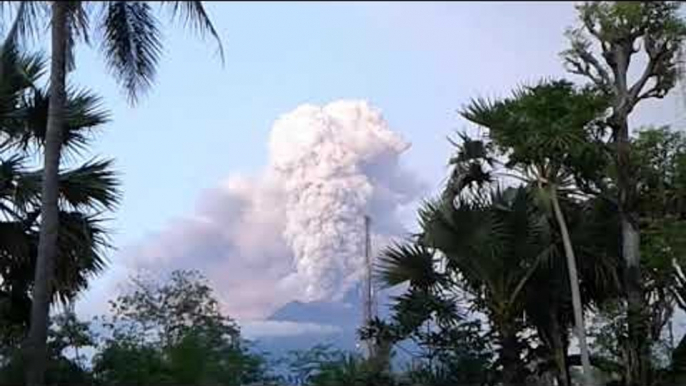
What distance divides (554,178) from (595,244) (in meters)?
Answer: 1.47

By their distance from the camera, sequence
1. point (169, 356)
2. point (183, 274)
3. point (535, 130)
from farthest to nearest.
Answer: point (183, 274), point (535, 130), point (169, 356)

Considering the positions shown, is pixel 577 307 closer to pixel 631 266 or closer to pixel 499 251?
pixel 499 251

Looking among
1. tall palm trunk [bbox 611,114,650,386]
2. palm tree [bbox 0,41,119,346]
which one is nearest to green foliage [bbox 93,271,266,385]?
palm tree [bbox 0,41,119,346]

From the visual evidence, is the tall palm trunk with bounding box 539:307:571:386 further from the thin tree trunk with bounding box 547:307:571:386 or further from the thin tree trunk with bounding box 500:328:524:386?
the thin tree trunk with bounding box 500:328:524:386

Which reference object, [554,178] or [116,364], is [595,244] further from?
[116,364]

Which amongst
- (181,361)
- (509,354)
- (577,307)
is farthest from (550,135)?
(181,361)

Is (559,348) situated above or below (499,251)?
below

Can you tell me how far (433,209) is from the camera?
56.6 ft

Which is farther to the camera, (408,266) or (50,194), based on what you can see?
(408,266)

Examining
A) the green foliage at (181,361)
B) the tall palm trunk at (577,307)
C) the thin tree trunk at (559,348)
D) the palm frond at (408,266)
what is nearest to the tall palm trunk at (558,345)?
the thin tree trunk at (559,348)

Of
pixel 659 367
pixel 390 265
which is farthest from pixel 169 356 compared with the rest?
pixel 659 367

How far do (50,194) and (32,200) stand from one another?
2.40 meters

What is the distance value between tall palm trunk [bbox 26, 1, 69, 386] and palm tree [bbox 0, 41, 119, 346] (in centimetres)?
213

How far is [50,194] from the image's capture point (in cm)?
1295
